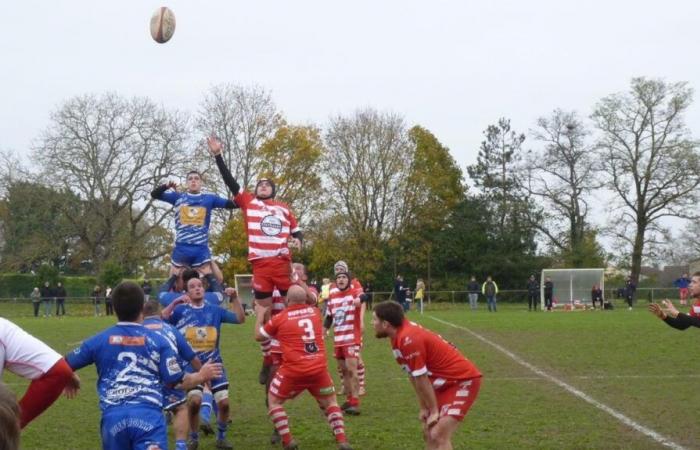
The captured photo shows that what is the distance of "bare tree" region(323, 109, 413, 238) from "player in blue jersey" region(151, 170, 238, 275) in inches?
1863

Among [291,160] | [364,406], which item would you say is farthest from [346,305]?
[291,160]

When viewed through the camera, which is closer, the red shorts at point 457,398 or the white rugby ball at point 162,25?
the red shorts at point 457,398

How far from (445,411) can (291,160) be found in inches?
1915

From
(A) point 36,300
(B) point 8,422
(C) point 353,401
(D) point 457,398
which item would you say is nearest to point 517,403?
(C) point 353,401

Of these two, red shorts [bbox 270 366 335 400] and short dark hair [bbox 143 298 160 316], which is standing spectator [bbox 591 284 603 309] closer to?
red shorts [bbox 270 366 335 400]

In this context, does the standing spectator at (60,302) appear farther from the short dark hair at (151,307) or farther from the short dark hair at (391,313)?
the short dark hair at (391,313)

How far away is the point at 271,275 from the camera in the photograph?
11172 mm

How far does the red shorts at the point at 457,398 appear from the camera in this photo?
800cm

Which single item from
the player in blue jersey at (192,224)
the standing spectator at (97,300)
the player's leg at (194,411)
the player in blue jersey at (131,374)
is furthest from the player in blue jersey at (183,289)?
the standing spectator at (97,300)

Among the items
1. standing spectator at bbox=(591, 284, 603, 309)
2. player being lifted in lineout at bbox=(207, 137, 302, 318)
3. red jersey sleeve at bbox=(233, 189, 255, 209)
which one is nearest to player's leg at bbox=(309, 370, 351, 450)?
player being lifted in lineout at bbox=(207, 137, 302, 318)

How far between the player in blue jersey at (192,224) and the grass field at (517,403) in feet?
7.29

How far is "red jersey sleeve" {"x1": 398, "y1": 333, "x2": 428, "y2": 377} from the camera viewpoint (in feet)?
25.7

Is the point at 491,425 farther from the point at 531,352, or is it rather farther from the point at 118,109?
the point at 118,109

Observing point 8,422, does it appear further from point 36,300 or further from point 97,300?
point 97,300
